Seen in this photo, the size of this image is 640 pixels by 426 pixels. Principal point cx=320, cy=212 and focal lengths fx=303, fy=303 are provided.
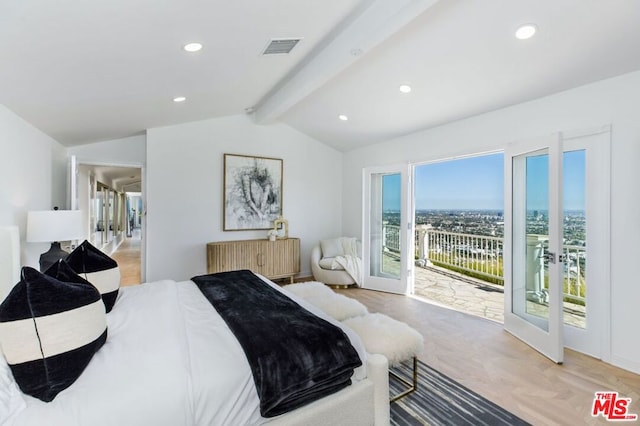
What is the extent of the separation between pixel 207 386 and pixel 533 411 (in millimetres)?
2070

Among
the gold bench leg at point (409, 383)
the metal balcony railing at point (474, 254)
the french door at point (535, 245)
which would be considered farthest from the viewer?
the metal balcony railing at point (474, 254)

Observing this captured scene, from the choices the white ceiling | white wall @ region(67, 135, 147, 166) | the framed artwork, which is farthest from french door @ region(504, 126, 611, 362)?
white wall @ region(67, 135, 147, 166)

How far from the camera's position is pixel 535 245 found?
3119 mm

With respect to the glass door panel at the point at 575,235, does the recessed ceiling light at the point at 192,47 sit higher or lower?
higher

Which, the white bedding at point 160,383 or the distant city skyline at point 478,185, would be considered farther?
the distant city skyline at point 478,185

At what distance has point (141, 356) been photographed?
141 cm

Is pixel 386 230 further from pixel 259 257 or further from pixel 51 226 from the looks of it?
pixel 51 226

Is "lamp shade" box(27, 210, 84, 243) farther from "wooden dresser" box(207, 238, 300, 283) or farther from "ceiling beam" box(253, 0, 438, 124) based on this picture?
"ceiling beam" box(253, 0, 438, 124)

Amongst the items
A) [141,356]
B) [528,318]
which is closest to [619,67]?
[528,318]

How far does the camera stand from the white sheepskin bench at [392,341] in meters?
2.01

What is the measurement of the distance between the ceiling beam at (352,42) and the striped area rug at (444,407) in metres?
2.61

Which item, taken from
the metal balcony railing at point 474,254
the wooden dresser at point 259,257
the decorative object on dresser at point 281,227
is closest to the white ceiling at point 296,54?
the metal balcony railing at point 474,254

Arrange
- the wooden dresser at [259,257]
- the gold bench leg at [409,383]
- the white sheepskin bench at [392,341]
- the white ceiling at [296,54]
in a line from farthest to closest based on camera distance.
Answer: the wooden dresser at [259,257]
the gold bench leg at [409,383]
the white sheepskin bench at [392,341]
the white ceiling at [296,54]

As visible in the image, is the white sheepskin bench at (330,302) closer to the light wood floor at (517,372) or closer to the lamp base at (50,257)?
the light wood floor at (517,372)
